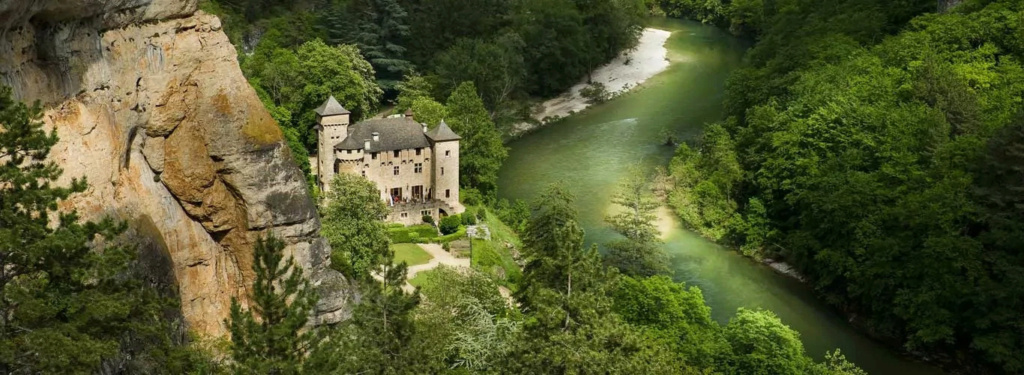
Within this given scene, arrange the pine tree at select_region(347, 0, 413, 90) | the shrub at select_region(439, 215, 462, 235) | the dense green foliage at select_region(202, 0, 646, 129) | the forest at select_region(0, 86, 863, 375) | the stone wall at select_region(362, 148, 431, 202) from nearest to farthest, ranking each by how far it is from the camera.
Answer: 1. the forest at select_region(0, 86, 863, 375)
2. the shrub at select_region(439, 215, 462, 235)
3. the stone wall at select_region(362, 148, 431, 202)
4. the dense green foliage at select_region(202, 0, 646, 129)
5. the pine tree at select_region(347, 0, 413, 90)

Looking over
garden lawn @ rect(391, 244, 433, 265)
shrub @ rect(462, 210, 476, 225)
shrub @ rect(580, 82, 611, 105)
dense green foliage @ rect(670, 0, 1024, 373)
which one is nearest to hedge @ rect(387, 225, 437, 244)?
garden lawn @ rect(391, 244, 433, 265)

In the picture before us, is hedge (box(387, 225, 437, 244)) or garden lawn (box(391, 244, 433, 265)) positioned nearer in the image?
garden lawn (box(391, 244, 433, 265))

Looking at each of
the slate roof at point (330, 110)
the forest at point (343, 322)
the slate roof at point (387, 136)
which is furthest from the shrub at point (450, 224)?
the forest at point (343, 322)

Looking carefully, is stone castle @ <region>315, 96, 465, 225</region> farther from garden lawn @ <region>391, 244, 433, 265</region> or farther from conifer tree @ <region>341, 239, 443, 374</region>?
conifer tree @ <region>341, 239, 443, 374</region>

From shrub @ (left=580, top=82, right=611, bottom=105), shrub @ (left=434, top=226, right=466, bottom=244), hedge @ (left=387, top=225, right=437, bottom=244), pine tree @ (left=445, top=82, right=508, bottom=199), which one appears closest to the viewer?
hedge @ (left=387, top=225, right=437, bottom=244)

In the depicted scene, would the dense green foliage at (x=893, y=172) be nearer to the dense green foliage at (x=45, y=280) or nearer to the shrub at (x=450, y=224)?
the shrub at (x=450, y=224)

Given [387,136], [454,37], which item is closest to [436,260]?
[387,136]

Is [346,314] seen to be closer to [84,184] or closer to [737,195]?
[84,184]
